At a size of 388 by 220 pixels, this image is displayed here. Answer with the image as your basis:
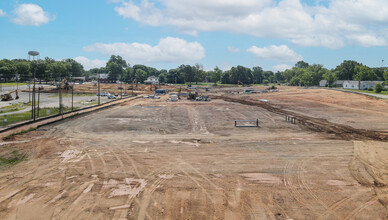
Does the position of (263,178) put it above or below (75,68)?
below

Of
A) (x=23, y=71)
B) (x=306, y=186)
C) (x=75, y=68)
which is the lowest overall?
(x=306, y=186)

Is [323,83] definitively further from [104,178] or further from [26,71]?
[104,178]

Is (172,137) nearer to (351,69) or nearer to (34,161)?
(34,161)

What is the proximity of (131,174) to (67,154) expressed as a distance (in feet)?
22.4

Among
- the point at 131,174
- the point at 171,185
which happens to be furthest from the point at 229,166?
the point at 131,174

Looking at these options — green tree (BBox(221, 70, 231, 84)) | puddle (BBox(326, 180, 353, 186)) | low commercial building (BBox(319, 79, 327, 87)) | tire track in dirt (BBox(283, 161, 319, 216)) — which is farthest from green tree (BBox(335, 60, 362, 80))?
tire track in dirt (BBox(283, 161, 319, 216))

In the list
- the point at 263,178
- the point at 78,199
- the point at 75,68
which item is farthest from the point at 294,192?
the point at 75,68

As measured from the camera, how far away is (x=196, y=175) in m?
15.3

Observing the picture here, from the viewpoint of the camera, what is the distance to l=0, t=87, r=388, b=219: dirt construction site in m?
11.5

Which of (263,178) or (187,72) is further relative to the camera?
(187,72)

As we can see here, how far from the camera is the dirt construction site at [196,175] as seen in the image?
453 inches

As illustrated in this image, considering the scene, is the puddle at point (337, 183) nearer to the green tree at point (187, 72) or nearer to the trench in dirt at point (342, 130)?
the trench in dirt at point (342, 130)

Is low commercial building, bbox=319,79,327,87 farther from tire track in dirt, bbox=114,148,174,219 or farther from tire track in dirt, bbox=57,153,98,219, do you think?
tire track in dirt, bbox=57,153,98,219

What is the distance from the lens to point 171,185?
13.9 meters
